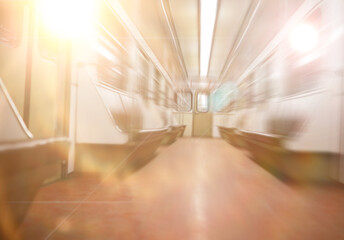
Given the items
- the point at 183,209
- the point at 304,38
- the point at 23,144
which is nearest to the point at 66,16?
the point at 23,144

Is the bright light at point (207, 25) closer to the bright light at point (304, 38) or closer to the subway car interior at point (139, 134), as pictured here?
the subway car interior at point (139, 134)

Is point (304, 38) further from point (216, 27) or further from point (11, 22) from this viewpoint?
point (11, 22)

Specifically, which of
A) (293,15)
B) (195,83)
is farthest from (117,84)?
(195,83)

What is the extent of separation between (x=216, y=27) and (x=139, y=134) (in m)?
3.74

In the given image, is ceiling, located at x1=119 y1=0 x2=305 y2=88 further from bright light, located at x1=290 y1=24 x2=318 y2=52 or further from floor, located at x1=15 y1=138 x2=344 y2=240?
floor, located at x1=15 y1=138 x2=344 y2=240

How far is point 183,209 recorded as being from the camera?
182 centimetres

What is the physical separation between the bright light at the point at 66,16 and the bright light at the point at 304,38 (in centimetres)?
286

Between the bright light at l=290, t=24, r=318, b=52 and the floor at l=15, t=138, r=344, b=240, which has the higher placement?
the bright light at l=290, t=24, r=318, b=52

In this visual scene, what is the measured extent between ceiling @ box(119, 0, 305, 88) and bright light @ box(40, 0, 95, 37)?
1591 millimetres

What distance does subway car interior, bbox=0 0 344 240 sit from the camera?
4.60 ft

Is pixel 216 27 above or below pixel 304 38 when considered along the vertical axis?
above

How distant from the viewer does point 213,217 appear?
1.67m

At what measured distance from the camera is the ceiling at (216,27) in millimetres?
4773

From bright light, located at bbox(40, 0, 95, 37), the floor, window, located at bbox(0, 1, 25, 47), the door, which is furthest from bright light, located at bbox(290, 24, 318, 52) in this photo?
the door
